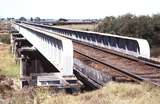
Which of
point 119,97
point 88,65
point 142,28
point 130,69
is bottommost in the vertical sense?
point 142,28

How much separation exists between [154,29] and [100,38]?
3473 cm

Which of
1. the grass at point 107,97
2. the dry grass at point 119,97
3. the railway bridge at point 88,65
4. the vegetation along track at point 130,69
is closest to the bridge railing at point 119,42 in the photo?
the railway bridge at point 88,65

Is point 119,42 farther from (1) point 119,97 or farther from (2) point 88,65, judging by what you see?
(1) point 119,97

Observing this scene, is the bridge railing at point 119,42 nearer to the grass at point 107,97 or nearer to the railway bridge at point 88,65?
the railway bridge at point 88,65

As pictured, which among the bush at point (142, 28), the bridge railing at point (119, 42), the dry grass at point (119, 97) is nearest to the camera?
the dry grass at point (119, 97)

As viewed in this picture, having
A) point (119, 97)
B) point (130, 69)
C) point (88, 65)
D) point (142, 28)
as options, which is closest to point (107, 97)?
point (119, 97)

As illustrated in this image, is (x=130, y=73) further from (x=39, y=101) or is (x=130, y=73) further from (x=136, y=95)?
(x=39, y=101)

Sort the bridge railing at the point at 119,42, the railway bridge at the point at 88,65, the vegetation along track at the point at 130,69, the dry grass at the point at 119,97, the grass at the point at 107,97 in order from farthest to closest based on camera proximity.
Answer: the bridge railing at the point at 119,42
the vegetation along track at the point at 130,69
the railway bridge at the point at 88,65
the dry grass at the point at 119,97
the grass at the point at 107,97

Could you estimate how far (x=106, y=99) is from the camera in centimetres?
1116

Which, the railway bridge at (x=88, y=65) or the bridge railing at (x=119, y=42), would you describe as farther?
the bridge railing at (x=119, y=42)

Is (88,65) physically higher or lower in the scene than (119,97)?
lower

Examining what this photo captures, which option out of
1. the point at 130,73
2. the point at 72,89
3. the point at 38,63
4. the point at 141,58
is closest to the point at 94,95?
the point at 72,89

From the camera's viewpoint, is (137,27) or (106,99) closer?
(106,99)

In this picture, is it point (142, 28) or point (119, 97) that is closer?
point (119, 97)
